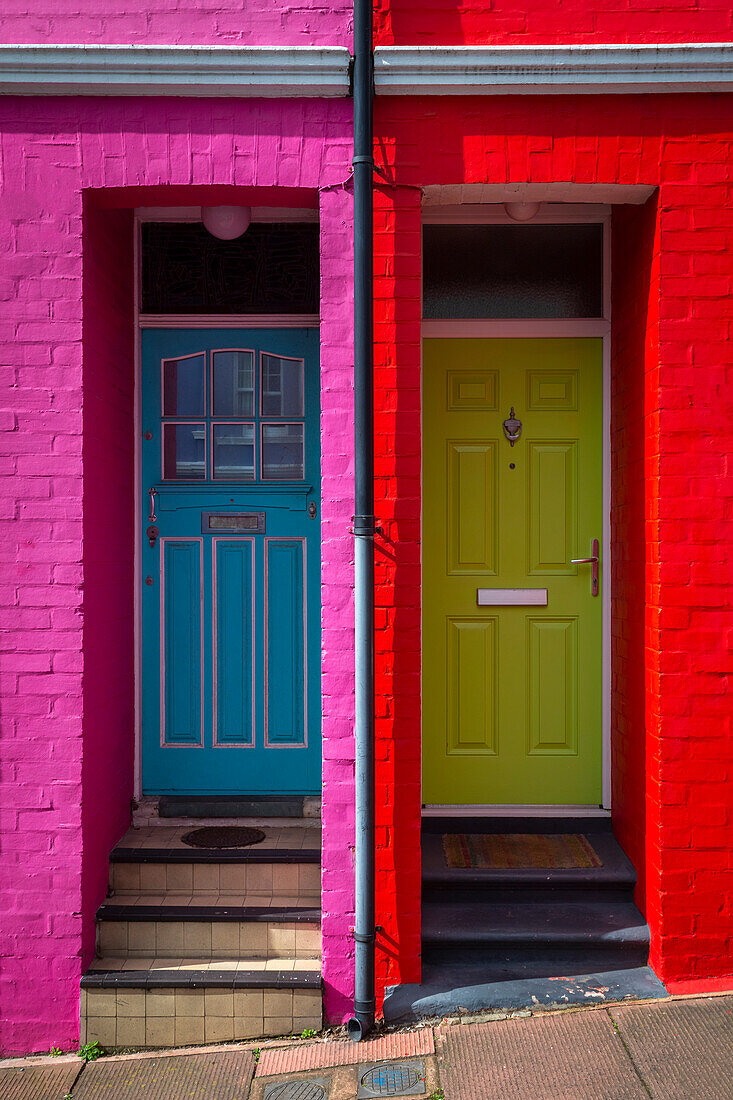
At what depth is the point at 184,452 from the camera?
4270mm

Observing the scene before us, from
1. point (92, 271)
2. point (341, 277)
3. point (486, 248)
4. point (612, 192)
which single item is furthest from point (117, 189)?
point (612, 192)

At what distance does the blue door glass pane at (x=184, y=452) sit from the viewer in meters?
4.26

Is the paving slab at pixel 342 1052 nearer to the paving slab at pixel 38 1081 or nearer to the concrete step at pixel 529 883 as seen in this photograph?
the concrete step at pixel 529 883

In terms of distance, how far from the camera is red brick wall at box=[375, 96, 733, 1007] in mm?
3406

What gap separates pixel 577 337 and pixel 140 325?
2.21m

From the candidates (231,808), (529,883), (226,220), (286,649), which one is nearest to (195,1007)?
(231,808)

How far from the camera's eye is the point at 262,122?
340cm

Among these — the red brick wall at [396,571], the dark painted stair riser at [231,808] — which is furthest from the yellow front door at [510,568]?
the red brick wall at [396,571]

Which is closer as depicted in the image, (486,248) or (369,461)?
(369,461)

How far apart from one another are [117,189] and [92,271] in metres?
0.35

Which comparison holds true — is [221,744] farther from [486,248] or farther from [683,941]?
[486,248]

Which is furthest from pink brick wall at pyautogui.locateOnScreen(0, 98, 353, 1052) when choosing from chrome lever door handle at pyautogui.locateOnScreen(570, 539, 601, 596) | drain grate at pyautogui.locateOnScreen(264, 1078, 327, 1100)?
chrome lever door handle at pyautogui.locateOnScreen(570, 539, 601, 596)

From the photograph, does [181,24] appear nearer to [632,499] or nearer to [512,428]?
[512,428]

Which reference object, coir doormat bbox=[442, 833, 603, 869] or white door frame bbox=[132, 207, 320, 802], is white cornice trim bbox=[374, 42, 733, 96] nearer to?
white door frame bbox=[132, 207, 320, 802]
